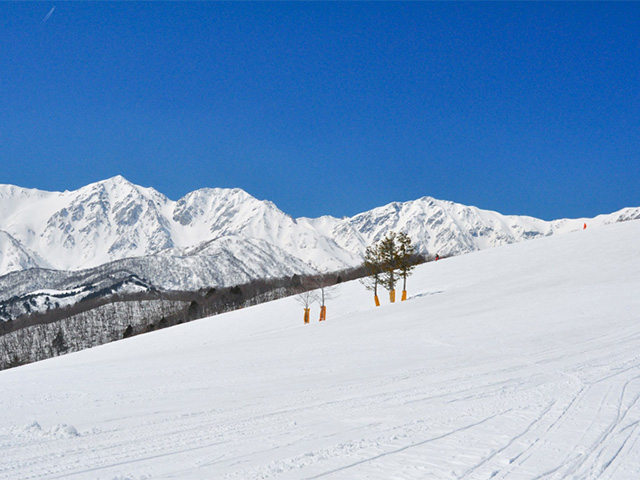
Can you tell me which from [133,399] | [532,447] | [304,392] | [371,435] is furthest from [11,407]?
[532,447]

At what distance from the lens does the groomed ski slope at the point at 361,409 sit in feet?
25.2

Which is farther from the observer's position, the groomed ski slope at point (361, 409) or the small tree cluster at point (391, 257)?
the small tree cluster at point (391, 257)

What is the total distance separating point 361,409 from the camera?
11078 mm

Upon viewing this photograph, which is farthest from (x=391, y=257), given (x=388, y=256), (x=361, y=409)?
(x=361, y=409)

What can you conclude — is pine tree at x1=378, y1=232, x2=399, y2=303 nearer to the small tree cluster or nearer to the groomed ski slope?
the small tree cluster

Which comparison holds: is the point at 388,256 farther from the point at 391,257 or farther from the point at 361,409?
the point at 361,409

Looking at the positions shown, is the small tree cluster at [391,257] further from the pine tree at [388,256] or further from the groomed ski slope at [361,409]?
the groomed ski slope at [361,409]

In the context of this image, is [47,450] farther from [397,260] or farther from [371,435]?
[397,260]

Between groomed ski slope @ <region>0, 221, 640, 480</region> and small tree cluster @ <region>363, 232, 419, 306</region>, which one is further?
small tree cluster @ <region>363, 232, 419, 306</region>

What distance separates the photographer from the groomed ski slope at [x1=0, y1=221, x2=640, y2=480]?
7.68 m

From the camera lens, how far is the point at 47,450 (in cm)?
849

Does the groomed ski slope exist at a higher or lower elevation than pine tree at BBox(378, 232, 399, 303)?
lower

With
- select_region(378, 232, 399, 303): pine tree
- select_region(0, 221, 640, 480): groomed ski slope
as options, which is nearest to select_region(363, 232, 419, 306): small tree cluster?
select_region(378, 232, 399, 303): pine tree

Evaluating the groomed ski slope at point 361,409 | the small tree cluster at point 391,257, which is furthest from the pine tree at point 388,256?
the groomed ski slope at point 361,409
